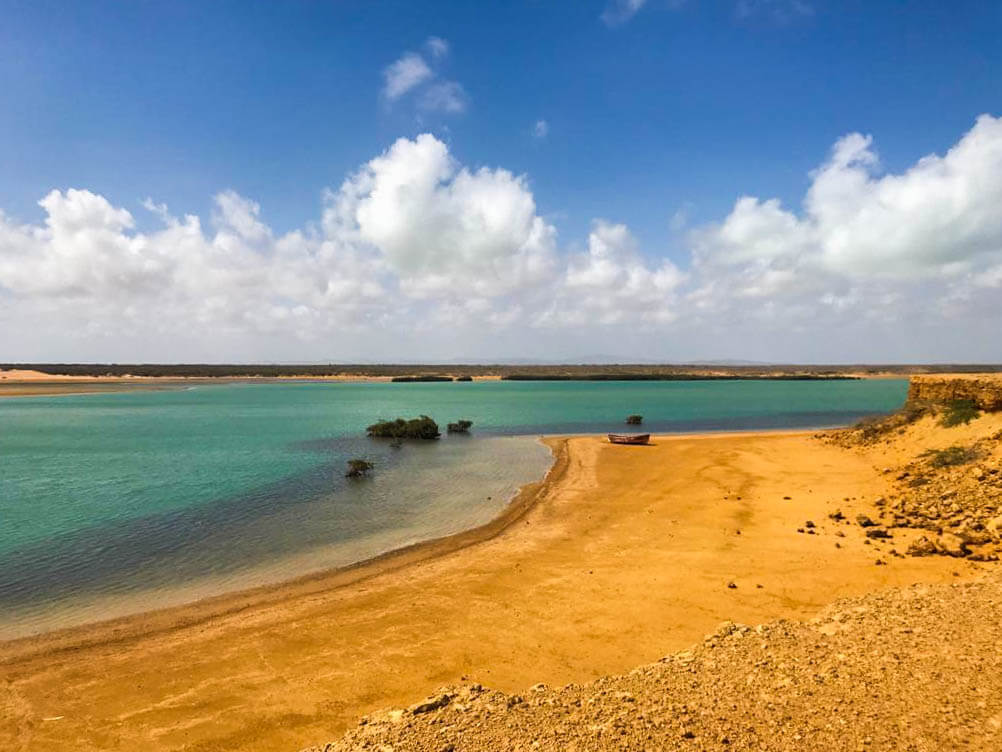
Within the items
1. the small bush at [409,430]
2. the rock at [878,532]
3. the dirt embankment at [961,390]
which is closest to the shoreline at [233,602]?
the rock at [878,532]

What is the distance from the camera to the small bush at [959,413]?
85.2ft

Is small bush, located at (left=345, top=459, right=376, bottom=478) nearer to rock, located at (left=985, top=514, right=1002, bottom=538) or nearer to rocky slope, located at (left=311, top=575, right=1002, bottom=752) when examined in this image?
rocky slope, located at (left=311, top=575, right=1002, bottom=752)

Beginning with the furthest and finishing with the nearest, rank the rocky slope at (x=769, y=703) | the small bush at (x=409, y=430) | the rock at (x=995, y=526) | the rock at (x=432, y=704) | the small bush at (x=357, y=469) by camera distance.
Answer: the small bush at (x=409, y=430) < the small bush at (x=357, y=469) < the rock at (x=995, y=526) < the rock at (x=432, y=704) < the rocky slope at (x=769, y=703)

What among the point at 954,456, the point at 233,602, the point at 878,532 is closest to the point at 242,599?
the point at 233,602

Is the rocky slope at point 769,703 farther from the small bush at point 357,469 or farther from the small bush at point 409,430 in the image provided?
A: the small bush at point 409,430

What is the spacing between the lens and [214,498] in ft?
75.1

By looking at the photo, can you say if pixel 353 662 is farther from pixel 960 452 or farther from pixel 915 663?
pixel 960 452

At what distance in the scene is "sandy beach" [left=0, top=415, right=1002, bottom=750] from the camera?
8477 mm

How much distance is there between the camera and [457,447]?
37.8 metres

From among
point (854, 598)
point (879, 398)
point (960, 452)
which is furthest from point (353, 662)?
point (879, 398)

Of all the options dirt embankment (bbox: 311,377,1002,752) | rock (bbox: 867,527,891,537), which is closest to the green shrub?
rock (bbox: 867,527,891,537)

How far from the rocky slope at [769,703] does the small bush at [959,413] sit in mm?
23268

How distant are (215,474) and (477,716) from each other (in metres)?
26.0

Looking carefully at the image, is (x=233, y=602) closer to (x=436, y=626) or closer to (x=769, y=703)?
(x=436, y=626)
